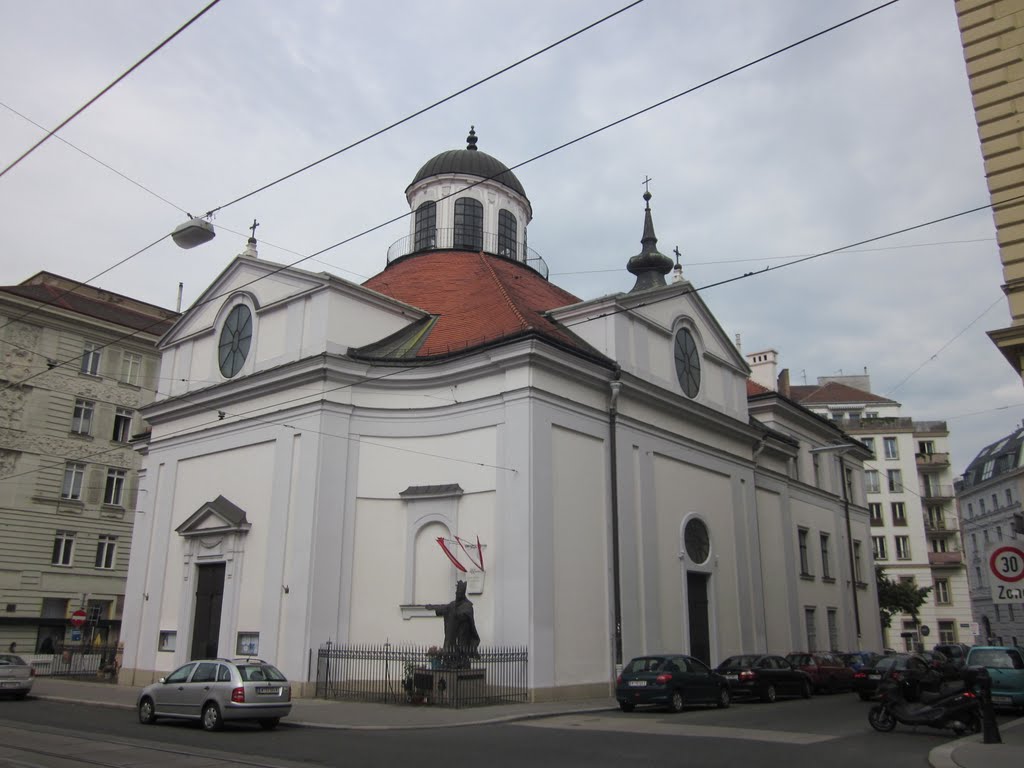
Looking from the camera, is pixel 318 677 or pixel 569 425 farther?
pixel 569 425

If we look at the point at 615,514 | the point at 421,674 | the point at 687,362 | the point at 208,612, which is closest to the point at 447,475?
the point at 615,514

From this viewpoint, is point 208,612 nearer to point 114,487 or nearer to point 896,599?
point 114,487

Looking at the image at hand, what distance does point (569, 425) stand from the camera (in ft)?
70.3

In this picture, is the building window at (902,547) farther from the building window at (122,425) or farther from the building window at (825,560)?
the building window at (122,425)

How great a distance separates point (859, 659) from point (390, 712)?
14317 mm

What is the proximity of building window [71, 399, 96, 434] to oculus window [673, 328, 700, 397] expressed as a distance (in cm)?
2607

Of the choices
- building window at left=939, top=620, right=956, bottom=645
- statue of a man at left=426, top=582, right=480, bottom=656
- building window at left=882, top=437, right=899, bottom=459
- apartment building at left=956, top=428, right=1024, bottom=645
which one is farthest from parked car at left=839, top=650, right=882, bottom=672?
building window at left=882, top=437, right=899, bottom=459

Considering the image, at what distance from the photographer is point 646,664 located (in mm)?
18156

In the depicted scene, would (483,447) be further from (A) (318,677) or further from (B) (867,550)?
(B) (867,550)

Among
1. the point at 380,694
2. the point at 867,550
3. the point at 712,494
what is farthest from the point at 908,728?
the point at 867,550

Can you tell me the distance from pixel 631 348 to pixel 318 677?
1176 cm

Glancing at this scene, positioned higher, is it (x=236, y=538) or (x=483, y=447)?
(x=483, y=447)

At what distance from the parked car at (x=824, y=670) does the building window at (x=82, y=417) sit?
1175 inches

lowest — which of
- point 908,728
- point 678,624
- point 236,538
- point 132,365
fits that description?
point 908,728
